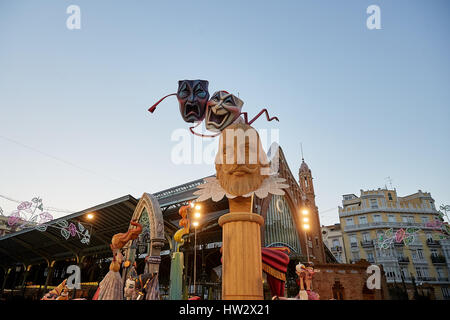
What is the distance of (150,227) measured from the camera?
31.6 feet

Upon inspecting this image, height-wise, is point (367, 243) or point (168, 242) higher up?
point (367, 243)

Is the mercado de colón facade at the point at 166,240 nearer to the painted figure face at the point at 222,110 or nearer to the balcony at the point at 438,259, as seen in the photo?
the painted figure face at the point at 222,110

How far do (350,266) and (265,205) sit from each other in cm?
759

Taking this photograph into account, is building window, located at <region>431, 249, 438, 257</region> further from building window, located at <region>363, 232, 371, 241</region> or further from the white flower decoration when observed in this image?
the white flower decoration

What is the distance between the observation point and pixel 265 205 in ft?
74.3

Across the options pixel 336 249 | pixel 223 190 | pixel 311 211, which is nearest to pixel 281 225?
pixel 311 211

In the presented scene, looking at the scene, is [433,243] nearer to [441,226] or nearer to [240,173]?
[441,226]

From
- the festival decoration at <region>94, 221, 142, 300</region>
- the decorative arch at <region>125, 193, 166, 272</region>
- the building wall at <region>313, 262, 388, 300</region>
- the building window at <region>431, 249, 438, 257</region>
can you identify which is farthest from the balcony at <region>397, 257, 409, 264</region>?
the festival decoration at <region>94, 221, 142, 300</region>

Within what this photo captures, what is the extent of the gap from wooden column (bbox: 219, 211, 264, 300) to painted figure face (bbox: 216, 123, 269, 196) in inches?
13.7

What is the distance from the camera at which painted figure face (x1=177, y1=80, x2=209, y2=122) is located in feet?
16.3

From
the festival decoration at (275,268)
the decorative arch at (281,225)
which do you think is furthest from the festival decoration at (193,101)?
the decorative arch at (281,225)

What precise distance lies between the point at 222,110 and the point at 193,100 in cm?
65
